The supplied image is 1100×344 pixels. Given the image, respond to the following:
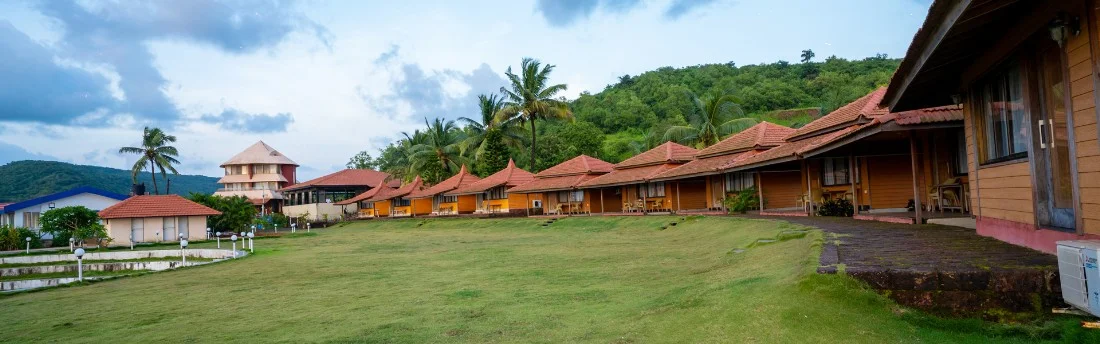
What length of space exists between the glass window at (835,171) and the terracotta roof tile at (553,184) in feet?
49.3

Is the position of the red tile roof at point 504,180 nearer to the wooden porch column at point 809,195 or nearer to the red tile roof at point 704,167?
the red tile roof at point 704,167

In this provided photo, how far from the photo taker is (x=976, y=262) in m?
5.35

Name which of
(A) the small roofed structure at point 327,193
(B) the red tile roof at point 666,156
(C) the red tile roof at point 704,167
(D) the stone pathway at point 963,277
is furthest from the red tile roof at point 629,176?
(A) the small roofed structure at point 327,193

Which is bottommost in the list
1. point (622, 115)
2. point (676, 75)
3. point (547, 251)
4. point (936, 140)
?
point (547, 251)

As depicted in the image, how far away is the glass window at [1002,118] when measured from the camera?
6594 millimetres

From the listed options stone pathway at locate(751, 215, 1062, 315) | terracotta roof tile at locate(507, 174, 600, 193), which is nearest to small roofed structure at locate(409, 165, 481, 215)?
terracotta roof tile at locate(507, 174, 600, 193)

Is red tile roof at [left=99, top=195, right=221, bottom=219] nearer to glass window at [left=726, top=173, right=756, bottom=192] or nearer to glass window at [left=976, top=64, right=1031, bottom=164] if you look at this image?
glass window at [left=726, top=173, right=756, bottom=192]

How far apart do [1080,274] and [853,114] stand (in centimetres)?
1438

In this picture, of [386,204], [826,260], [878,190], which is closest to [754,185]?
[878,190]

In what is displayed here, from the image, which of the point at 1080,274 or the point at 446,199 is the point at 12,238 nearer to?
the point at 446,199

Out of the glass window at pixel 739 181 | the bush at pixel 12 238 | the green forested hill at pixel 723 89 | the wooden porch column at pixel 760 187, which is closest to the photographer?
the wooden porch column at pixel 760 187

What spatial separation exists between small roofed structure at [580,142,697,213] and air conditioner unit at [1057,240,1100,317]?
22.0m

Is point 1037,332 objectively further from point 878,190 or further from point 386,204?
point 386,204

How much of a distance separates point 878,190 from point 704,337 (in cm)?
1448
